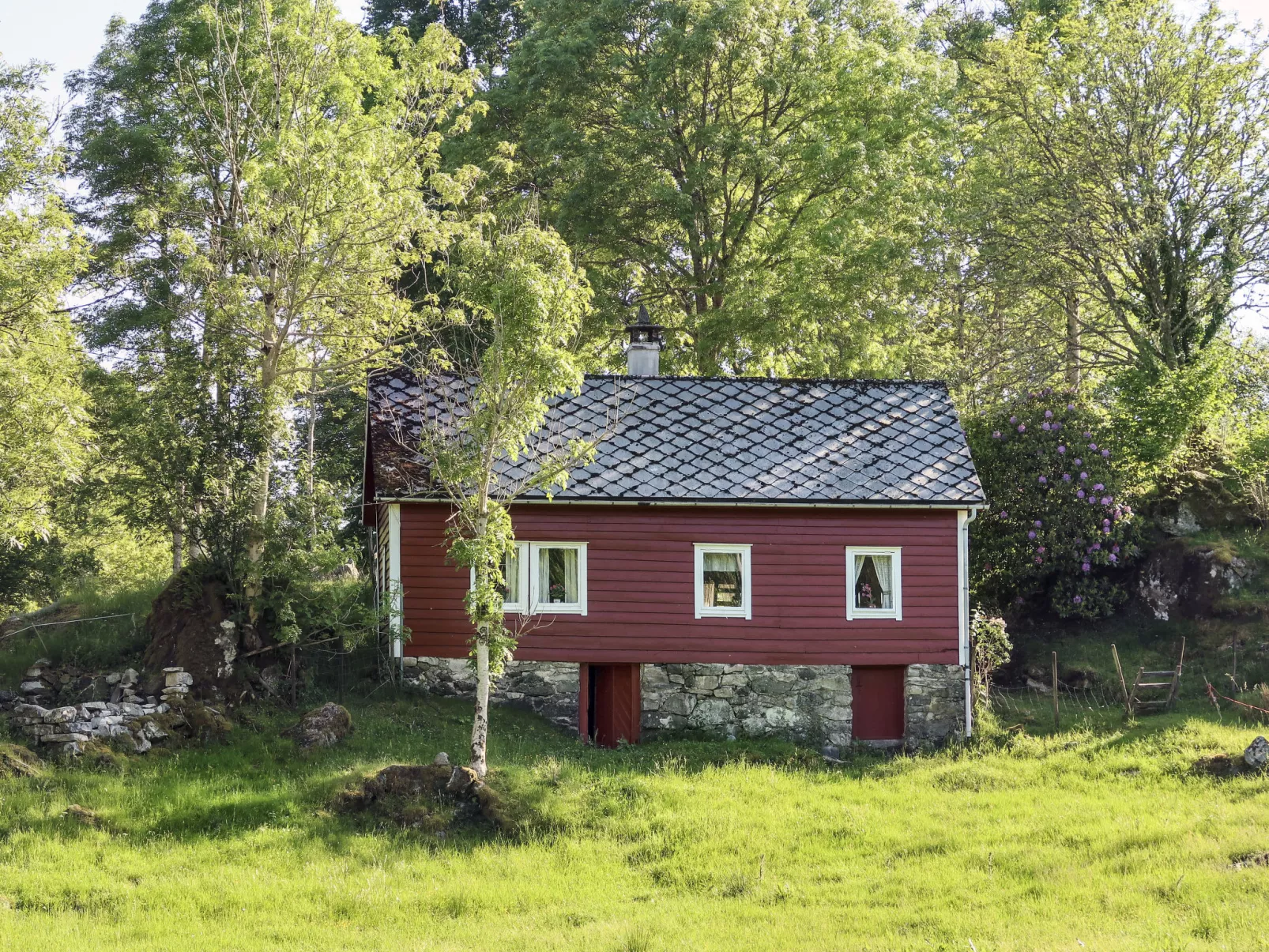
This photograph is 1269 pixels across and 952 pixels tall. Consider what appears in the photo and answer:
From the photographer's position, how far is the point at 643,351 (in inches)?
985

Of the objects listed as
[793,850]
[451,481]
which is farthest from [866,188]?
[793,850]

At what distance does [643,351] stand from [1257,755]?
1299 cm

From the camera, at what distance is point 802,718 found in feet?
70.1

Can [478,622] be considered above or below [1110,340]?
below

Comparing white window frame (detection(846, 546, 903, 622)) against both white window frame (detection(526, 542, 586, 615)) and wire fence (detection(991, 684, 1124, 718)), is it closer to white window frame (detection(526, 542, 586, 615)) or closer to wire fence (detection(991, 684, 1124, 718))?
wire fence (detection(991, 684, 1124, 718))

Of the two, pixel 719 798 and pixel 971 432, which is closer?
pixel 719 798

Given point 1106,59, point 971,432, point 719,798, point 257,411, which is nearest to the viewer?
point 719,798

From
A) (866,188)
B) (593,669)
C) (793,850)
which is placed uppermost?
(866,188)

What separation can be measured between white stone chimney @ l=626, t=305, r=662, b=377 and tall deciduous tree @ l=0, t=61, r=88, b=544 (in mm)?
10115

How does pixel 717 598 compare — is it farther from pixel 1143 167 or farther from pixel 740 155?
pixel 1143 167

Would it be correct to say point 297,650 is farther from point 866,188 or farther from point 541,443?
point 866,188

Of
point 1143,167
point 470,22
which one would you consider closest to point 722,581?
point 1143,167

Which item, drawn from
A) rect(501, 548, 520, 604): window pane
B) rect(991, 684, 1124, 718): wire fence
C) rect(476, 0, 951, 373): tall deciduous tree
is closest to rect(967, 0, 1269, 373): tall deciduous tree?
rect(476, 0, 951, 373): tall deciduous tree

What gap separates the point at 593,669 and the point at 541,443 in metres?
4.04
